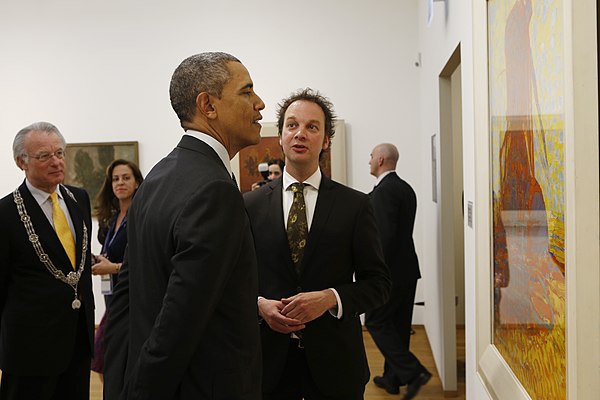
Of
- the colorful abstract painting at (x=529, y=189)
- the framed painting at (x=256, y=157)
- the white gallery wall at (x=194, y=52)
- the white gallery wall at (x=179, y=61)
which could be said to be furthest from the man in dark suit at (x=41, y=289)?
the white gallery wall at (x=194, y=52)

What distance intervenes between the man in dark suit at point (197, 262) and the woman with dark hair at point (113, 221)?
215cm

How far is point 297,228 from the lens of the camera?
2.38 metres

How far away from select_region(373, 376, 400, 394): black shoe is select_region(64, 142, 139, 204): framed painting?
3.90 m

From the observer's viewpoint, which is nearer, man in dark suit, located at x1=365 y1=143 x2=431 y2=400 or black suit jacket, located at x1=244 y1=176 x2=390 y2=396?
black suit jacket, located at x1=244 y1=176 x2=390 y2=396

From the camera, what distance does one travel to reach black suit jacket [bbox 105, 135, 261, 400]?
1.47 meters

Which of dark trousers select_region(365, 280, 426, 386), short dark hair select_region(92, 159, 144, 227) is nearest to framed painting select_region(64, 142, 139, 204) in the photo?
short dark hair select_region(92, 159, 144, 227)

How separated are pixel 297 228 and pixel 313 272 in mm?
189

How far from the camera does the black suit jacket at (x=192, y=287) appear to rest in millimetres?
1475

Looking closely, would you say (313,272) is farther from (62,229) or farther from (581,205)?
(62,229)

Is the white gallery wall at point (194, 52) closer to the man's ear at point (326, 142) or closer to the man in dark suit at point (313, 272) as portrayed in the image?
the man's ear at point (326, 142)

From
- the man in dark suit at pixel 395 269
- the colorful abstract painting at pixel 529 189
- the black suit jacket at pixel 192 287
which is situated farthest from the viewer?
the man in dark suit at pixel 395 269

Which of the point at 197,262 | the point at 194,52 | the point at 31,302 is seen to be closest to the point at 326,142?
the point at 197,262

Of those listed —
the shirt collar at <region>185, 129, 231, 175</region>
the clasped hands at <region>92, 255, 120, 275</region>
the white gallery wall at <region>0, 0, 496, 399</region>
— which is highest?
the white gallery wall at <region>0, 0, 496, 399</region>

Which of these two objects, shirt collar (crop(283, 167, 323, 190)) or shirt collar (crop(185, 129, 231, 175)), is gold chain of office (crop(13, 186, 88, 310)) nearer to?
shirt collar (crop(283, 167, 323, 190))
